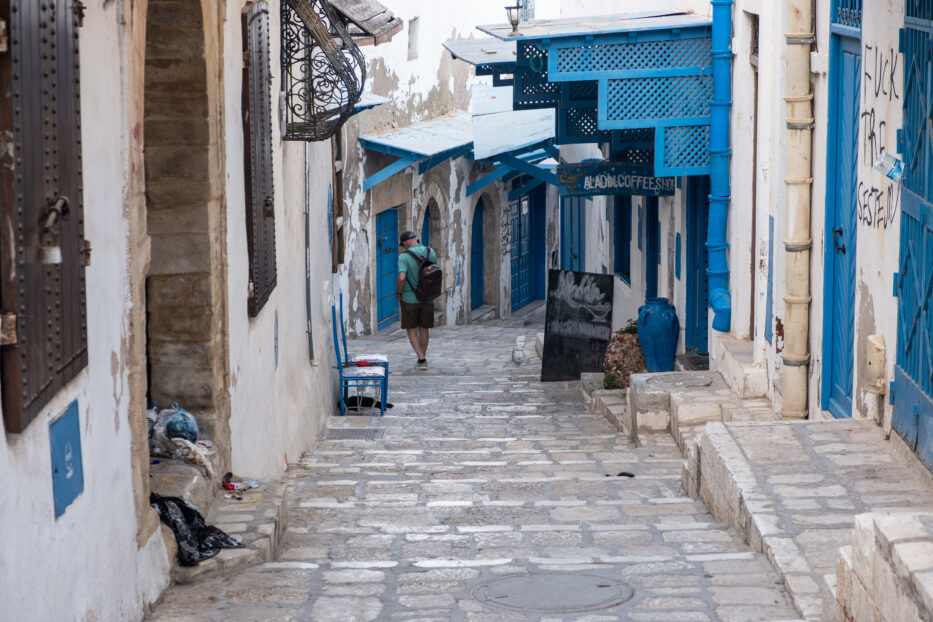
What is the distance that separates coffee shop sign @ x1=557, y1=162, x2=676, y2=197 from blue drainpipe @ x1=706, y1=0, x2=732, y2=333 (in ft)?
6.32

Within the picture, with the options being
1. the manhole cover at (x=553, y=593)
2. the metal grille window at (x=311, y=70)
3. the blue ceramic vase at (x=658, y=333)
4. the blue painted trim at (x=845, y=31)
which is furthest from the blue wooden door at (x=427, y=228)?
the manhole cover at (x=553, y=593)

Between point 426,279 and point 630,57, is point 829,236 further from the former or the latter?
point 426,279

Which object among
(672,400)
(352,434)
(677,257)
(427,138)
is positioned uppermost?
(427,138)

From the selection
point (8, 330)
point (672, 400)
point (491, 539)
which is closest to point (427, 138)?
point (672, 400)

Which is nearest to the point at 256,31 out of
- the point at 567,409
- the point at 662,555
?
the point at 662,555

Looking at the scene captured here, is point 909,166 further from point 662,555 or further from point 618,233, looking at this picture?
point 618,233

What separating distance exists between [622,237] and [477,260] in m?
8.21

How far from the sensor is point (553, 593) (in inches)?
187

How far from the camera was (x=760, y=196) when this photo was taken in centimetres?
887

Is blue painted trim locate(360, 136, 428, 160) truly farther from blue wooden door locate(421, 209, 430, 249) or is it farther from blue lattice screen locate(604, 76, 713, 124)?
blue lattice screen locate(604, 76, 713, 124)

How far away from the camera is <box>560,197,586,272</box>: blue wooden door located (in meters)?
22.9

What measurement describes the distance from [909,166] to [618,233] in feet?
37.2

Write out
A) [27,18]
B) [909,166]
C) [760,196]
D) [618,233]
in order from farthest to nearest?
[618,233], [760,196], [909,166], [27,18]

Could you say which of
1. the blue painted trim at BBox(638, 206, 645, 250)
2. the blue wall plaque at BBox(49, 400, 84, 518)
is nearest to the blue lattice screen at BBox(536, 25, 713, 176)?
the blue painted trim at BBox(638, 206, 645, 250)
